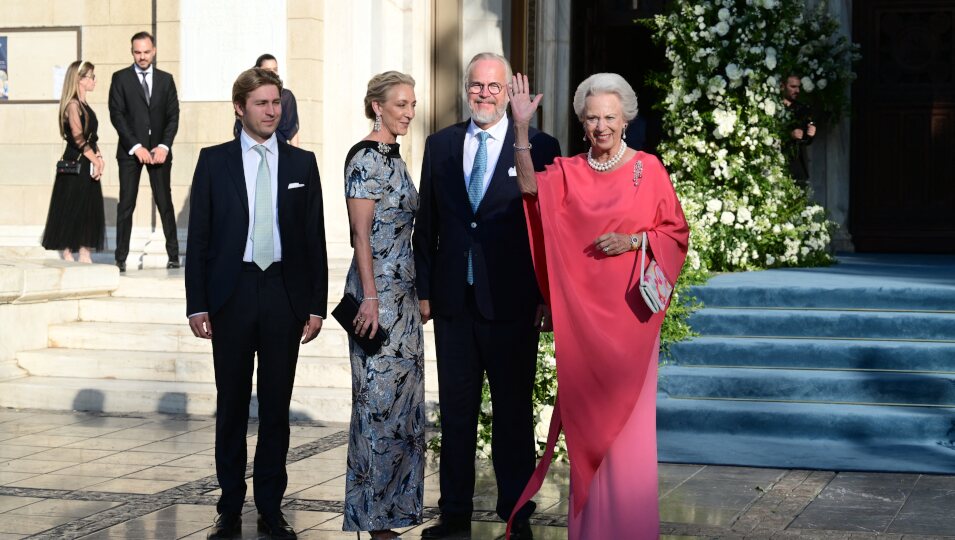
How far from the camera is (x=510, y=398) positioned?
21.0ft

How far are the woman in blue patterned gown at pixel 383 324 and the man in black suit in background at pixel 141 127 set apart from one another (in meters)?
6.78

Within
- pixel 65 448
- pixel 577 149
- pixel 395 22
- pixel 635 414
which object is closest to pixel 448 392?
pixel 635 414

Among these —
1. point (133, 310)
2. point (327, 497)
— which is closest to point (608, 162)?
point (327, 497)

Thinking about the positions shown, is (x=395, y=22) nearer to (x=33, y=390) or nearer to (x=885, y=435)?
(x=33, y=390)

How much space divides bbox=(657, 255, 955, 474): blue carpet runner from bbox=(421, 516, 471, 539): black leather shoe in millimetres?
2060

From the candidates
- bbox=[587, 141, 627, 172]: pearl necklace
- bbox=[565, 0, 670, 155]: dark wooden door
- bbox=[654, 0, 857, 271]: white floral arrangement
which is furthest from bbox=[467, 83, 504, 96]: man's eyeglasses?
bbox=[565, 0, 670, 155]: dark wooden door

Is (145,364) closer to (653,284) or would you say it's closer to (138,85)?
(138,85)

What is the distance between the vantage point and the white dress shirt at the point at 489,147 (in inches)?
250

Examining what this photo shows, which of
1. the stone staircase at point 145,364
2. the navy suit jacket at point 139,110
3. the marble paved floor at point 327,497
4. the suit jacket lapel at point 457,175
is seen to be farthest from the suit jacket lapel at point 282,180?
the navy suit jacket at point 139,110

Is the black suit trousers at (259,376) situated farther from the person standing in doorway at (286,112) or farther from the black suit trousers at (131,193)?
the black suit trousers at (131,193)

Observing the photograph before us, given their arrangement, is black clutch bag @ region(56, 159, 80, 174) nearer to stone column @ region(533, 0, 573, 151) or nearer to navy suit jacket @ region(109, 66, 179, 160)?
navy suit jacket @ region(109, 66, 179, 160)

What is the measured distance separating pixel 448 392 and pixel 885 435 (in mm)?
3340

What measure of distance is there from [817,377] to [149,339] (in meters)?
4.97

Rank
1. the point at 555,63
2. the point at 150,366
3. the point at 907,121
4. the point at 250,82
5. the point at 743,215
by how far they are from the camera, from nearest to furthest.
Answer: the point at 250,82 < the point at 150,366 < the point at 743,215 < the point at 907,121 < the point at 555,63
